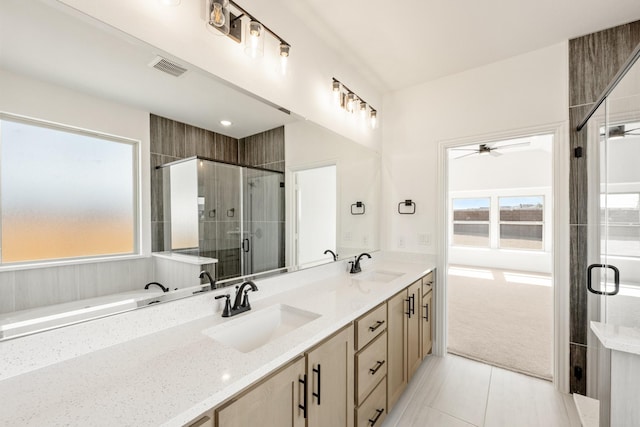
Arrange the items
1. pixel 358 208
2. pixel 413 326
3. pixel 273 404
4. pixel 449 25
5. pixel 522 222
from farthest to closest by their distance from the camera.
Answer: pixel 522 222, pixel 358 208, pixel 413 326, pixel 449 25, pixel 273 404

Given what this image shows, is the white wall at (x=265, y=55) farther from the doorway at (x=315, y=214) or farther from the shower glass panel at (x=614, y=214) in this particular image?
the shower glass panel at (x=614, y=214)

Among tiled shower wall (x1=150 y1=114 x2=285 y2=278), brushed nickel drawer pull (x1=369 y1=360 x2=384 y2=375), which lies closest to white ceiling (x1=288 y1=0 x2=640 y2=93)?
tiled shower wall (x1=150 y1=114 x2=285 y2=278)

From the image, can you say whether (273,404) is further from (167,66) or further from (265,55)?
(265,55)

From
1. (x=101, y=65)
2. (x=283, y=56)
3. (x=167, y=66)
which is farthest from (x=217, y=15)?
(x=101, y=65)

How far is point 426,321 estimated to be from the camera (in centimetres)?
248

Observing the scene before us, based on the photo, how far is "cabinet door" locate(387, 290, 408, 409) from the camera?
69.4 inches

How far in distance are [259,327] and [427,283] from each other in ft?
5.68

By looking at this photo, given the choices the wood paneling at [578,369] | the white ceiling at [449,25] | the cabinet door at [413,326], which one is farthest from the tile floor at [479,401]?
the white ceiling at [449,25]

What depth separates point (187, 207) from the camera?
1.27m

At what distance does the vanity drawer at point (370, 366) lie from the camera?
142 cm

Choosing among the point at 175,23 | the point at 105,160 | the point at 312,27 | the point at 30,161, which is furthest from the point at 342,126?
the point at 30,161

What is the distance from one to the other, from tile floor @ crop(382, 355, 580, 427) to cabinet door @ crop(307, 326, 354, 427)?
78 cm

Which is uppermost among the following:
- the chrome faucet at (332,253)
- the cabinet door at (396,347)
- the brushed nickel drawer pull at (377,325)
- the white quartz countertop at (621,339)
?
the chrome faucet at (332,253)

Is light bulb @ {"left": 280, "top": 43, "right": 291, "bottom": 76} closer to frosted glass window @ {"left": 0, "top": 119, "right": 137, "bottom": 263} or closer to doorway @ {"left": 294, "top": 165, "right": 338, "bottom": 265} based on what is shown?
doorway @ {"left": 294, "top": 165, "right": 338, "bottom": 265}
